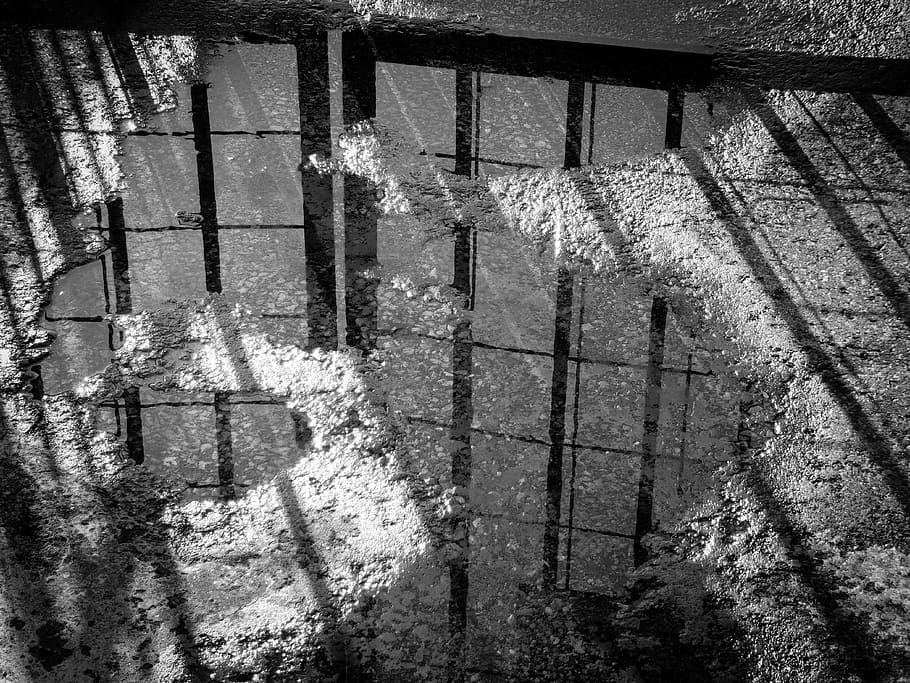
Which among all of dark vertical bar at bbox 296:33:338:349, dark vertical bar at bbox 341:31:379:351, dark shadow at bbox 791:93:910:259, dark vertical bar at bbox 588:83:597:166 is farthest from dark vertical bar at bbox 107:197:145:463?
A: dark shadow at bbox 791:93:910:259

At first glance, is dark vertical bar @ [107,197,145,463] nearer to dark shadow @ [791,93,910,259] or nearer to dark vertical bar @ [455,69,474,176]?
dark vertical bar @ [455,69,474,176]

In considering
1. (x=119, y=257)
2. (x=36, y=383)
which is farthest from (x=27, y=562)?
(x=119, y=257)

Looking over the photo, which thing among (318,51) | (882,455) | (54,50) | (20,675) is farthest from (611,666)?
(54,50)

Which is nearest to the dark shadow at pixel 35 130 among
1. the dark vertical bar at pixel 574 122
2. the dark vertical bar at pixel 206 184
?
the dark vertical bar at pixel 206 184

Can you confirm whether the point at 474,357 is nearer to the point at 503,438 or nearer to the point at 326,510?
the point at 503,438

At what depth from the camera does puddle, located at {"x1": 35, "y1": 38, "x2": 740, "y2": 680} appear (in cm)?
309

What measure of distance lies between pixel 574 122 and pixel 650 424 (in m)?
2.34

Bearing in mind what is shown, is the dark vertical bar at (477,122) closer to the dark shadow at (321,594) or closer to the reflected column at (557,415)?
the reflected column at (557,415)

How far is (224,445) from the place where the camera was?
334 centimetres

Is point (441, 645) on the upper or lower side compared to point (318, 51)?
lower

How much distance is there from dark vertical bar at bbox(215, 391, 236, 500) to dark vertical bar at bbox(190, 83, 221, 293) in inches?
28.8

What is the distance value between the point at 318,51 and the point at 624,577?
162 inches

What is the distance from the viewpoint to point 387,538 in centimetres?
302

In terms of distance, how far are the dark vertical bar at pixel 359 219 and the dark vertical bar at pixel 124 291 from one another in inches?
34.5
